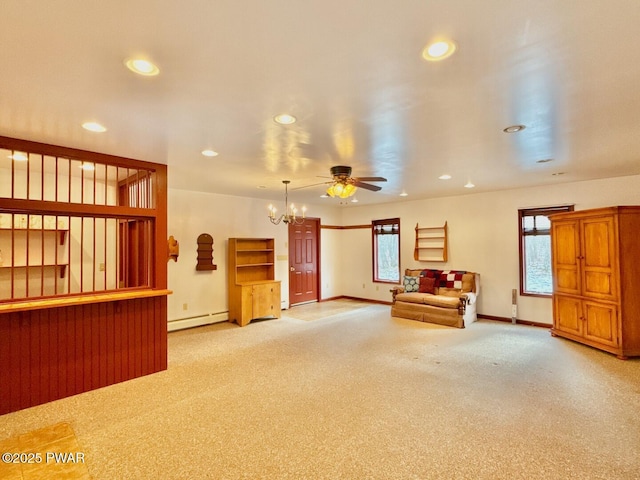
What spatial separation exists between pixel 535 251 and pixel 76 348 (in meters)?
6.77

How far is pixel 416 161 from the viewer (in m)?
3.91

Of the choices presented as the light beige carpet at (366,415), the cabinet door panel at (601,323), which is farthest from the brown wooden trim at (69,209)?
→ the cabinet door panel at (601,323)

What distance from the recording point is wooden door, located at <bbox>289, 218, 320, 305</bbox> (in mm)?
7680

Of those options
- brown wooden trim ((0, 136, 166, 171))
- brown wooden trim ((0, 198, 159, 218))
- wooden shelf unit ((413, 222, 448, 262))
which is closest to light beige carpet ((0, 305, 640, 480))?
brown wooden trim ((0, 198, 159, 218))

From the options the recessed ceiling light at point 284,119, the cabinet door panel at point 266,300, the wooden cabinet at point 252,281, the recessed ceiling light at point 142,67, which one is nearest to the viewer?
the recessed ceiling light at point 142,67

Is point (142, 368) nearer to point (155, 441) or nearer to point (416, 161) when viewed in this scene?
point (155, 441)

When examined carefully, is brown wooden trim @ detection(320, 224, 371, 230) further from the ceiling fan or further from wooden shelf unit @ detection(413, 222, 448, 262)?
the ceiling fan

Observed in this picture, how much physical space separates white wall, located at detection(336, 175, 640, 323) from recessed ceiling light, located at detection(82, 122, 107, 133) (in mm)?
6027

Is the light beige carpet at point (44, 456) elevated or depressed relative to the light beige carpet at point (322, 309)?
depressed

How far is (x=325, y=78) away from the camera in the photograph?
1973 millimetres

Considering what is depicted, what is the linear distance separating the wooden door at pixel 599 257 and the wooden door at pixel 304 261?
523 cm

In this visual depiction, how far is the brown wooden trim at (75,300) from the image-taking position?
2.90 metres

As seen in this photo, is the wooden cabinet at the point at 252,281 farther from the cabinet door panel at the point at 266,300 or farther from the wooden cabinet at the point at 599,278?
the wooden cabinet at the point at 599,278

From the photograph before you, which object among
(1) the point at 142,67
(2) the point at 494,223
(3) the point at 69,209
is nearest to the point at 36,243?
(3) the point at 69,209
